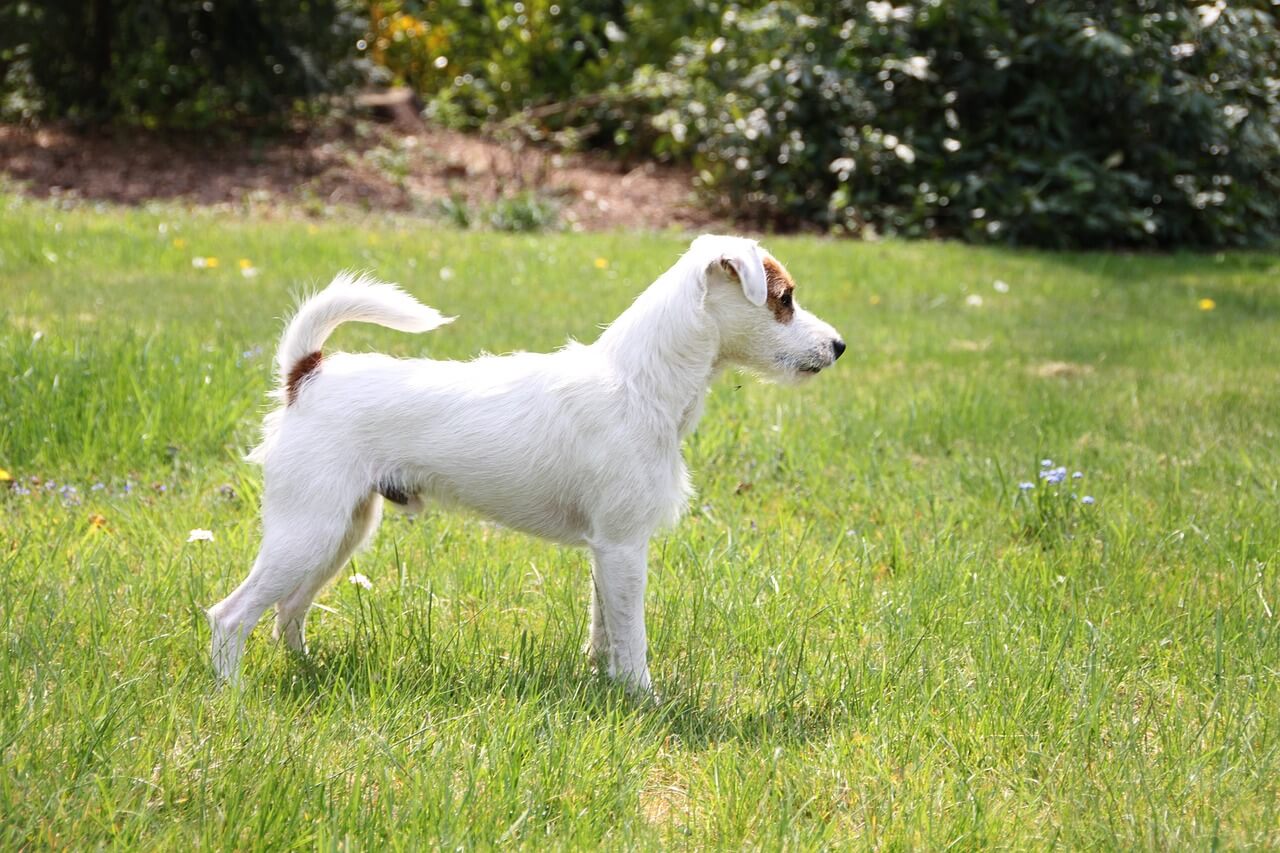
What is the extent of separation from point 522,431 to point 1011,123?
9921 mm

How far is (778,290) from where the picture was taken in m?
3.33

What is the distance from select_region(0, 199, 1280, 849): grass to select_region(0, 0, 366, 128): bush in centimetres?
695

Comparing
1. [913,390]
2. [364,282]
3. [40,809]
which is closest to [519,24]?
[913,390]

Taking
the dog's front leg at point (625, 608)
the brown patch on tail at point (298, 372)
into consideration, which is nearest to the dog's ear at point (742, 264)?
the dog's front leg at point (625, 608)

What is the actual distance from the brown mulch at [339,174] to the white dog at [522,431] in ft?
27.4

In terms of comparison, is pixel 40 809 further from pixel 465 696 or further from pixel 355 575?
pixel 355 575

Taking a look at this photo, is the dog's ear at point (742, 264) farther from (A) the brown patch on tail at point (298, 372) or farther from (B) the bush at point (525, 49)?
(B) the bush at point (525, 49)

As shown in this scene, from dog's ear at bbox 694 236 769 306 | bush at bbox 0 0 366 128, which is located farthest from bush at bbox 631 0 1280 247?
dog's ear at bbox 694 236 769 306

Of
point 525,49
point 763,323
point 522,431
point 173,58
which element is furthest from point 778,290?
point 525,49

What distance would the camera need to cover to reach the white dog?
3088 mm

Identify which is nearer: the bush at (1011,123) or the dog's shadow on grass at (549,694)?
the dog's shadow on grass at (549,694)

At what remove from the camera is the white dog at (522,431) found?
3.09 meters

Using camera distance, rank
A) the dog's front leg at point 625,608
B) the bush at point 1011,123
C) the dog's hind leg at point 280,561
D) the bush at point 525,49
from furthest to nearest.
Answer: the bush at point 525,49
the bush at point 1011,123
the dog's front leg at point 625,608
the dog's hind leg at point 280,561

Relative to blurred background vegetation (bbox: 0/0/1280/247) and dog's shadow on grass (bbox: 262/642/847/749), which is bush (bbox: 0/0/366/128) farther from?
dog's shadow on grass (bbox: 262/642/847/749)
